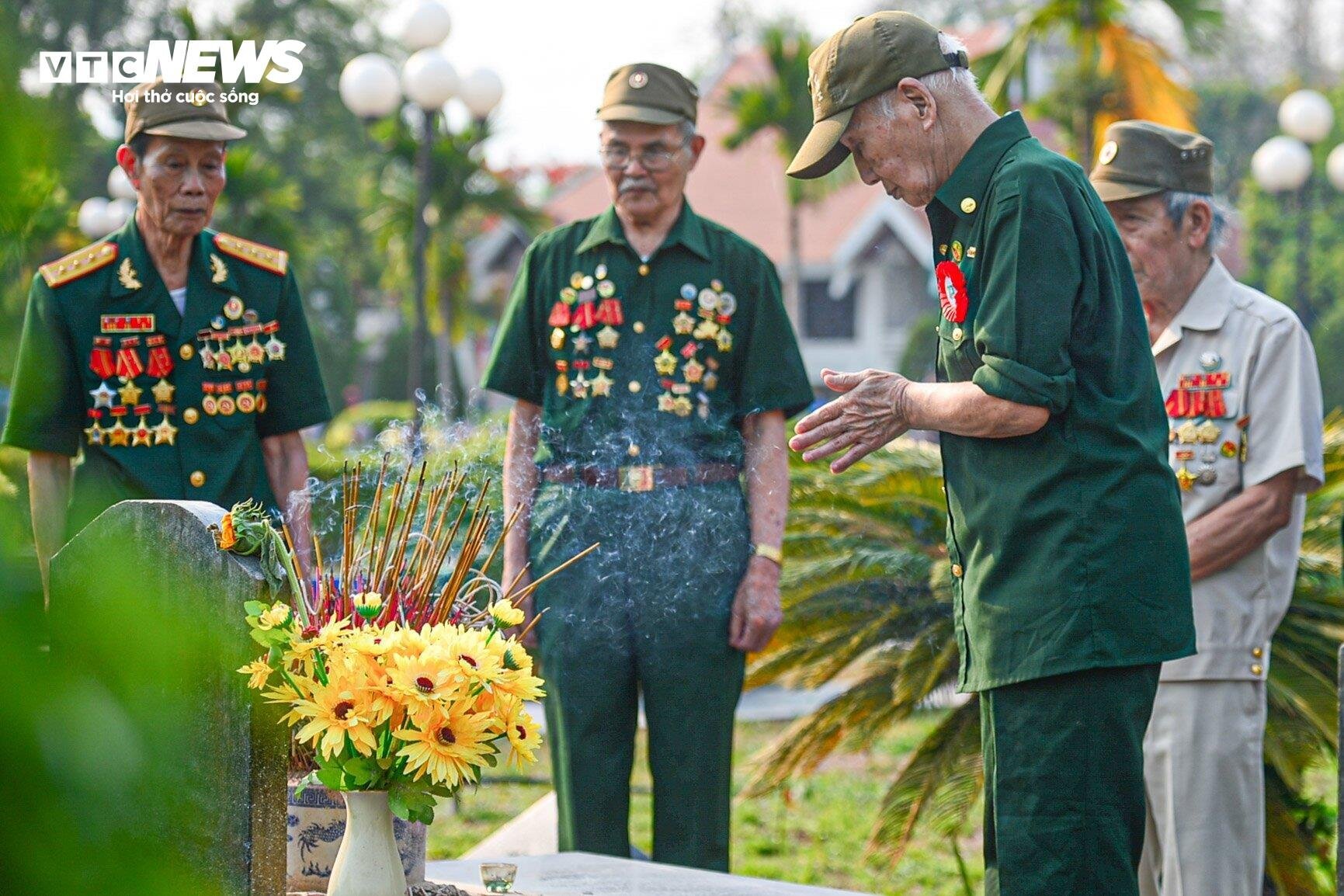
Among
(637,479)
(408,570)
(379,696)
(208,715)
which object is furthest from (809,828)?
(208,715)

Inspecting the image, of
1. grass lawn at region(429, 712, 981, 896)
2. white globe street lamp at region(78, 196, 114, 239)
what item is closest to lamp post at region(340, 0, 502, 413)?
grass lawn at region(429, 712, 981, 896)

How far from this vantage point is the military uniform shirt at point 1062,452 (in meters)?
2.79

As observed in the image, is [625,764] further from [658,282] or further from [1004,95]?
[1004,95]

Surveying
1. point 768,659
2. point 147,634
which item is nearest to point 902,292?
point 768,659

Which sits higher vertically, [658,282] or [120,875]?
[658,282]

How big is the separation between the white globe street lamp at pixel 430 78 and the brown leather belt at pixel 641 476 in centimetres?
946

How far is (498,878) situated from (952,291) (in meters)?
1.56

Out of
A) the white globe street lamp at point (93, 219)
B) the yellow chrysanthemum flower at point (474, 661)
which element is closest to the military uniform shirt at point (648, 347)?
the yellow chrysanthemum flower at point (474, 661)

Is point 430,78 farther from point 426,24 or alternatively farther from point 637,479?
point 637,479

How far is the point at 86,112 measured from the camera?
916mm

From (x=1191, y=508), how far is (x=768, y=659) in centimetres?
240

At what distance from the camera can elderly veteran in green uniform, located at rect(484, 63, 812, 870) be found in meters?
4.27

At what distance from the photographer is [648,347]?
14.4 ft

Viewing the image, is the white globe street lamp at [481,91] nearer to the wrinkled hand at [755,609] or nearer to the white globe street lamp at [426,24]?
the white globe street lamp at [426,24]
